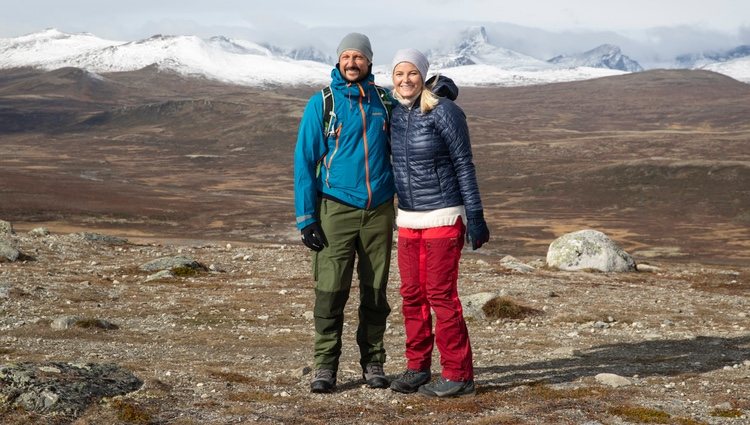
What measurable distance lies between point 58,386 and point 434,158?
13.3 feet

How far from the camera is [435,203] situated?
8273mm

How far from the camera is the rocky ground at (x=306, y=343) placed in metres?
7.98

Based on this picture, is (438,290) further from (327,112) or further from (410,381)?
(327,112)

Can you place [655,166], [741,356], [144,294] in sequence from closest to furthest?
[741,356] < [144,294] < [655,166]

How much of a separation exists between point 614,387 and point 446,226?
2.76 m

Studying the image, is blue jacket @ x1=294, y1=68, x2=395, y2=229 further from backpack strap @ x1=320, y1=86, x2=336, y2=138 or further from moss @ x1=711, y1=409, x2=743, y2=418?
moss @ x1=711, y1=409, x2=743, y2=418

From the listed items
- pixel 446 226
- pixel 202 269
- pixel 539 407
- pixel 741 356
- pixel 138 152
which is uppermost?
pixel 446 226

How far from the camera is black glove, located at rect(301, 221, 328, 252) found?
27.4 feet

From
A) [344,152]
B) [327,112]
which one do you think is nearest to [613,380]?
[344,152]

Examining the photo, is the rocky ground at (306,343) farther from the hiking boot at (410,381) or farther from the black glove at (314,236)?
the black glove at (314,236)

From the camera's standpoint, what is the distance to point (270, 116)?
196125mm

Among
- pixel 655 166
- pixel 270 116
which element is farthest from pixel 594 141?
pixel 270 116

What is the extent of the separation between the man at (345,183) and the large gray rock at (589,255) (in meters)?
20.8

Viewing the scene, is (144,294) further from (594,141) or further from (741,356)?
(594,141)
